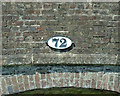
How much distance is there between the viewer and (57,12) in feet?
13.5

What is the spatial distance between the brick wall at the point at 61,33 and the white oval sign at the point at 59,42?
0.07m

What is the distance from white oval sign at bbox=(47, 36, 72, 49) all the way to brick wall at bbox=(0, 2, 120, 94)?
0.07 metres

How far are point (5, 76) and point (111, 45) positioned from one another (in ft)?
6.05

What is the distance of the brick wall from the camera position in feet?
13.5

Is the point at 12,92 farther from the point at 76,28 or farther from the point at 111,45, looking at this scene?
the point at 111,45

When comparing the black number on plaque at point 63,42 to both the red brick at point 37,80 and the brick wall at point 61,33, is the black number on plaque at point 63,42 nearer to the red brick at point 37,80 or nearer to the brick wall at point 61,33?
the brick wall at point 61,33

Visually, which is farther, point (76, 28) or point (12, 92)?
point (12, 92)

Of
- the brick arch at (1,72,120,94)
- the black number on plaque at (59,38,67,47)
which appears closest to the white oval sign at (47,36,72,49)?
the black number on plaque at (59,38,67,47)

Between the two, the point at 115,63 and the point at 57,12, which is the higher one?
the point at 57,12

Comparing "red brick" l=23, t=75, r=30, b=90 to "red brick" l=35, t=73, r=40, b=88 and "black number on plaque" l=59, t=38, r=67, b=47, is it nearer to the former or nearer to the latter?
"red brick" l=35, t=73, r=40, b=88

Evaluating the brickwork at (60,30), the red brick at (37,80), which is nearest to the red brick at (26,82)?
the red brick at (37,80)

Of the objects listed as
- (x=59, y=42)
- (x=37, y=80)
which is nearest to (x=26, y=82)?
(x=37, y=80)

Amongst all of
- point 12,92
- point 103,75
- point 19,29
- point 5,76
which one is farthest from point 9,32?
point 103,75

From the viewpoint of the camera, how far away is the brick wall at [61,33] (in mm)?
4125
